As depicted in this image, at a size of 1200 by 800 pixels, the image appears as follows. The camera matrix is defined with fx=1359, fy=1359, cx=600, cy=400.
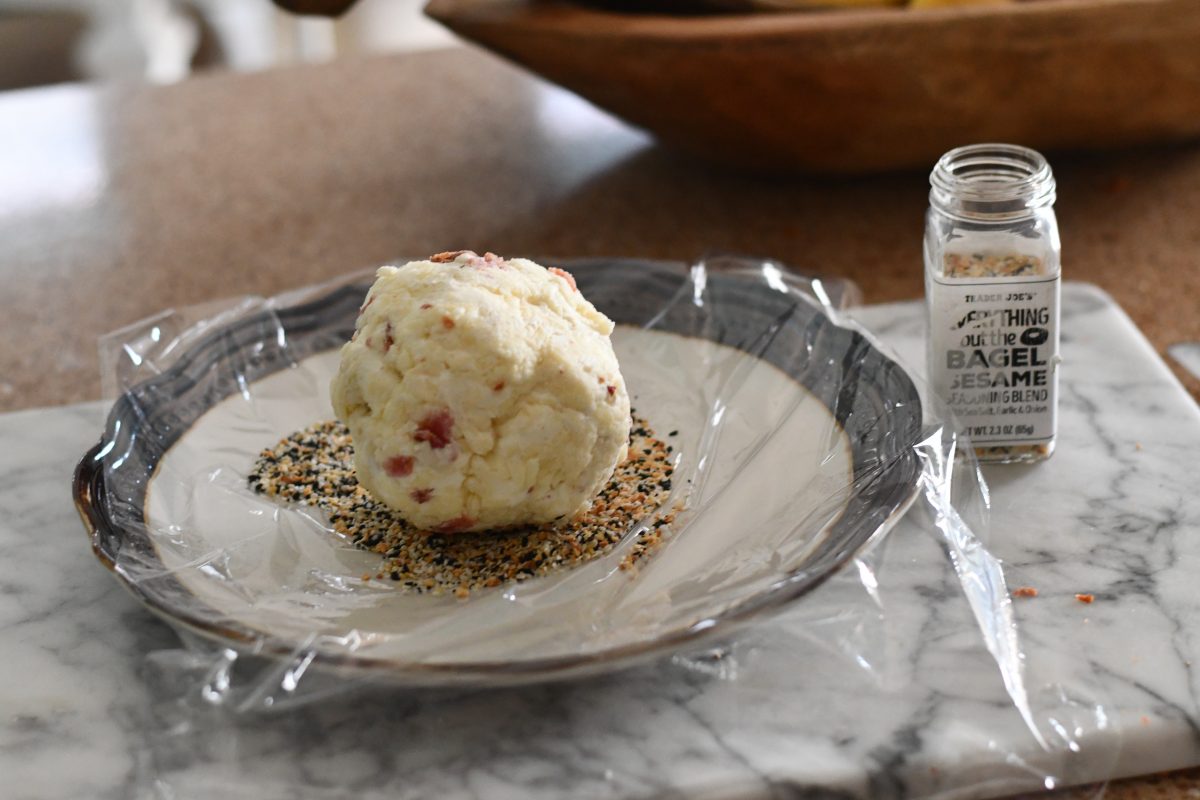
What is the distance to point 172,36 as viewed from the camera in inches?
119

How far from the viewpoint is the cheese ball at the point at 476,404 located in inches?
29.5

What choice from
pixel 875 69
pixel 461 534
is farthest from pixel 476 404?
pixel 875 69

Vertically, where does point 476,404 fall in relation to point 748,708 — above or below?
above

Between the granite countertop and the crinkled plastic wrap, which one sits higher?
the crinkled plastic wrap

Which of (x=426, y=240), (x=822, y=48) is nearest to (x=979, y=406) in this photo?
(x=822, y=48)

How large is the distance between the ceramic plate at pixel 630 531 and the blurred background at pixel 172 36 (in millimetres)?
2015

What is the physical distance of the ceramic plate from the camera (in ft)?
2.19

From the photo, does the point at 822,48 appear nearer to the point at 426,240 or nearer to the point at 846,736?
the point at 426,240

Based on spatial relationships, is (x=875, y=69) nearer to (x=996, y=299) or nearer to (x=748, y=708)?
(x=996, y=299)

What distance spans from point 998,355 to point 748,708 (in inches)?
12.2

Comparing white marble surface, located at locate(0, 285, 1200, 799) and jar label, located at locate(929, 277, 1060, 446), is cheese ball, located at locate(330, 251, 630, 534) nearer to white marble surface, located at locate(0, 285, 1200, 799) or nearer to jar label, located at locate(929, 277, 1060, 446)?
white marble surface, located at locate(0, 285, 1200, 799)

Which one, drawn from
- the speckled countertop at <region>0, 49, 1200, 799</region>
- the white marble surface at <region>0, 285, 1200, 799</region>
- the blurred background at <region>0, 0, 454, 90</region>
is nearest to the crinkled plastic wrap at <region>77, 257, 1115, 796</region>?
the white marble surface at <region>0, 285, 1200, 799</region>

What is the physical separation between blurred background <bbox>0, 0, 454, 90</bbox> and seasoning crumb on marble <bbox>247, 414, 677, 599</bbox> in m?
2.11

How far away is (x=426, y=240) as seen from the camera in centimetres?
143
